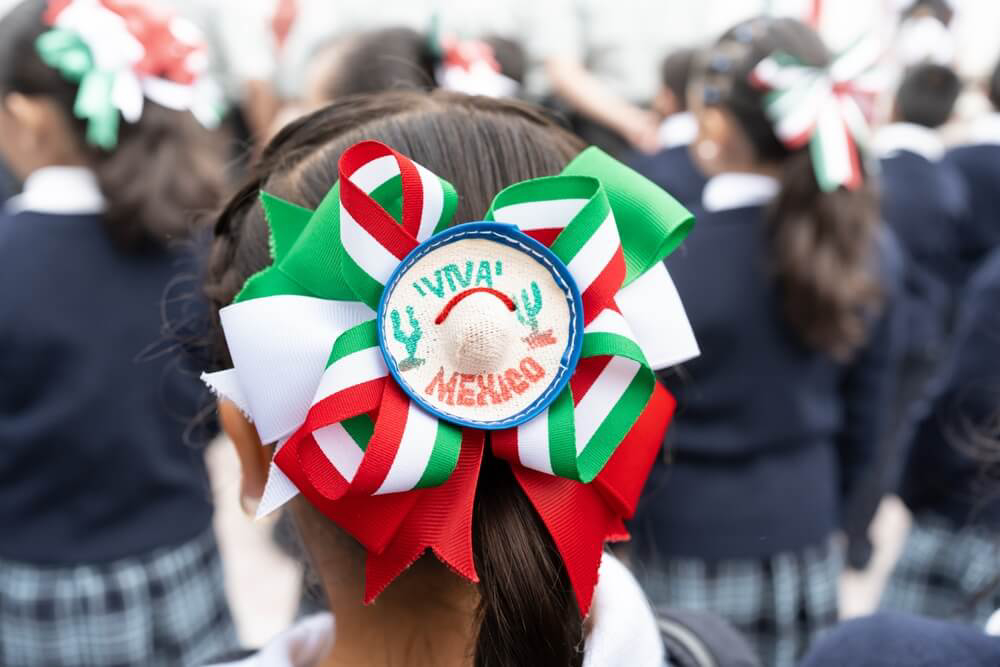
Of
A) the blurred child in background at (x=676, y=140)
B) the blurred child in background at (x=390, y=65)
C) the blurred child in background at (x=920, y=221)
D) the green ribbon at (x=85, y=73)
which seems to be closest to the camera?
the green ribbon at (x=85, y=73)

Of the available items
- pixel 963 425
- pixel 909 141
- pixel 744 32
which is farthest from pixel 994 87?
pixel 963 425

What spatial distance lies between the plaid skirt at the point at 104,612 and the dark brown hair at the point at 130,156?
0.62 metres

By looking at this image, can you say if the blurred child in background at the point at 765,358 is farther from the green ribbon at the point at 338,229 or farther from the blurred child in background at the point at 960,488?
the green ribbon at the point at 338,229

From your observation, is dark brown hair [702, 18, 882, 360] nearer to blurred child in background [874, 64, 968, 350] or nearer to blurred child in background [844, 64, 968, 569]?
blurred child in background [844, 64, 968, 569]

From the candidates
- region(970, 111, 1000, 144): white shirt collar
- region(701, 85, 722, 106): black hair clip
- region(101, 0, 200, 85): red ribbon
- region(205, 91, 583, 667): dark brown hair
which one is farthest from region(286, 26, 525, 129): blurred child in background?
region(970, 111, 1000, 144): white shirt collar

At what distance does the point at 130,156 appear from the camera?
5.95ft

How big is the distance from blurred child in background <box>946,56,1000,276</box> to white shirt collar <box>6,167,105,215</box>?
2.91 m

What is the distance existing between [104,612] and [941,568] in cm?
164

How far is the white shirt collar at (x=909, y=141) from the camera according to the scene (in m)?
3.34

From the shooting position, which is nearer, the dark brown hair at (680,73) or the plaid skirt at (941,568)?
the plaid skirt at (941,568)

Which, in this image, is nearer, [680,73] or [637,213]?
[637,213]

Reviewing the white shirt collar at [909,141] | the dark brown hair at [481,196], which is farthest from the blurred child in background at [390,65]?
the white shirt collar at [909,141]

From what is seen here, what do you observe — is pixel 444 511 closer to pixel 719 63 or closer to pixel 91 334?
pixel 91 334

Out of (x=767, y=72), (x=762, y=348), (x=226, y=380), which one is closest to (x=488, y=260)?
(x=226, y=380)
